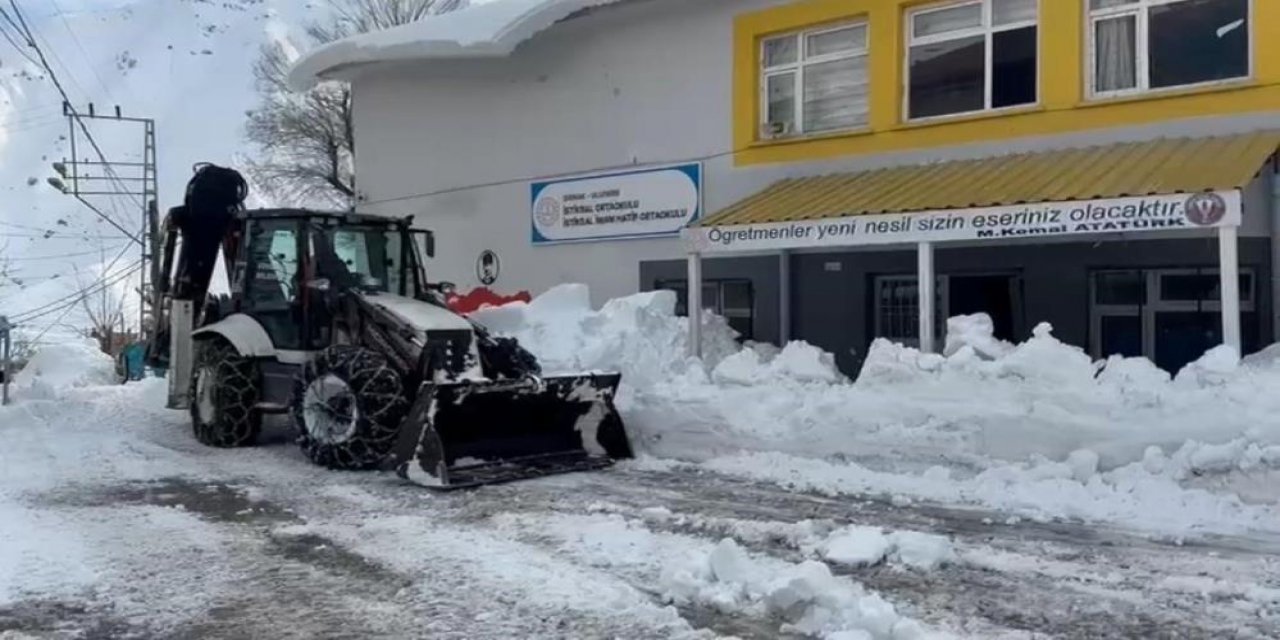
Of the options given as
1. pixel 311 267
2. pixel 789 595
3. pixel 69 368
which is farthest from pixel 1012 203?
pixel 69 368

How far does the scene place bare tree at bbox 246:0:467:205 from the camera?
39.0 m

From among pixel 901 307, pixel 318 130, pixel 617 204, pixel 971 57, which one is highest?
pixel 318 130

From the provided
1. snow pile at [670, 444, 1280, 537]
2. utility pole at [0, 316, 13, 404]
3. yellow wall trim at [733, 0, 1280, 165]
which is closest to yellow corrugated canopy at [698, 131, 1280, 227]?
yellow wall trim at [733, 0, 1280, 165]

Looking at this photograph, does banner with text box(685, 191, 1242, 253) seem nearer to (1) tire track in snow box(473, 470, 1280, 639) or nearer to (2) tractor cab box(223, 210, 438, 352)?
(1) tire track in snow box(473, 470, 1280, 639)

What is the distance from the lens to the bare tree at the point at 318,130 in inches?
1535

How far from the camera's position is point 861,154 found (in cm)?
1411

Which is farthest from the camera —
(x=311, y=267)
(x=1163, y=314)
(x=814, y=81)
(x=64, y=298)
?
(x=64, y=298)

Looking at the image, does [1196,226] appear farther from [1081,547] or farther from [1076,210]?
[1081,547]

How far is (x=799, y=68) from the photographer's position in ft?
48.8

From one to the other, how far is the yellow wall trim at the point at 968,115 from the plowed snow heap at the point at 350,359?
5.06m

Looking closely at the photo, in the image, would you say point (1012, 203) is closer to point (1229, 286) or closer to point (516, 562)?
point (1229, 286)

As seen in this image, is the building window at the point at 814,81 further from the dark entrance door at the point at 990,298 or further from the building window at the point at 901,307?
the dark entrance door at the point at 990,298

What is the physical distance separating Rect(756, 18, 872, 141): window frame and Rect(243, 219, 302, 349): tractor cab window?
21.1ft

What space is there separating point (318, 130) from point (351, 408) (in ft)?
103
